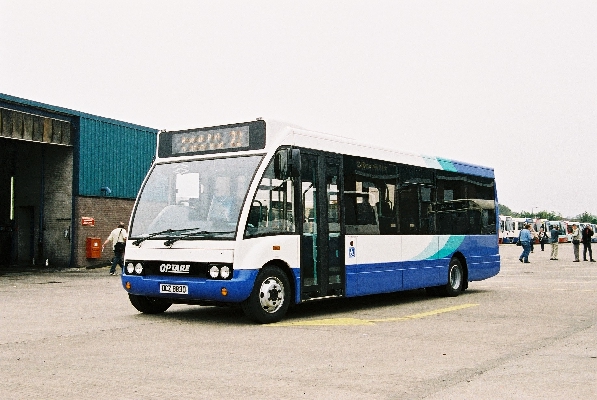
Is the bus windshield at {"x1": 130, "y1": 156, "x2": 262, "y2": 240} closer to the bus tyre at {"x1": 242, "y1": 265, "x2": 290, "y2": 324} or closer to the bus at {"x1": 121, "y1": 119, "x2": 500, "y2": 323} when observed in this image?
the bus at {"x1": 121, "y1": 119, "x2": 500, "y2": 323}

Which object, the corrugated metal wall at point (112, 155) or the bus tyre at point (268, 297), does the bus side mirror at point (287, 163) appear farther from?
the corrugated metal wall at point (112, 155)

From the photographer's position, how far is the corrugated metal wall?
2819cm

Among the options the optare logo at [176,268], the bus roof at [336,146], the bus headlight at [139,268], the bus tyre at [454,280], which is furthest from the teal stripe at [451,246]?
the bus headlight at [139,268]

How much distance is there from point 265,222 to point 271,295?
3.48ft

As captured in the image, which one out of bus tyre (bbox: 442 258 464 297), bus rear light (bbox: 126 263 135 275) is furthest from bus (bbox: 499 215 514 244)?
bus rear light (bbox: 126 263 135 275)

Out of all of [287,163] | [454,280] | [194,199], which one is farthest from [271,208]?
[454,280]

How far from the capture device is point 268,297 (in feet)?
33.5

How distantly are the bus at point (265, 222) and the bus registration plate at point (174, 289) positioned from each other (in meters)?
0.01

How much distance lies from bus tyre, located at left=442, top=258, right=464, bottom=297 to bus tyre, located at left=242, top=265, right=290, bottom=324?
18.4 ft

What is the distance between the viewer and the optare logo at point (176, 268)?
10.1 meters

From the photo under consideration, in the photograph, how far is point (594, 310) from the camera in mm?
12117

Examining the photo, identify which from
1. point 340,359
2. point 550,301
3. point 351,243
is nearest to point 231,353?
point 340,359

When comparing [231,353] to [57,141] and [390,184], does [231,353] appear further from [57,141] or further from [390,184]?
[57,141]

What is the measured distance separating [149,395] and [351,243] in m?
6.62
